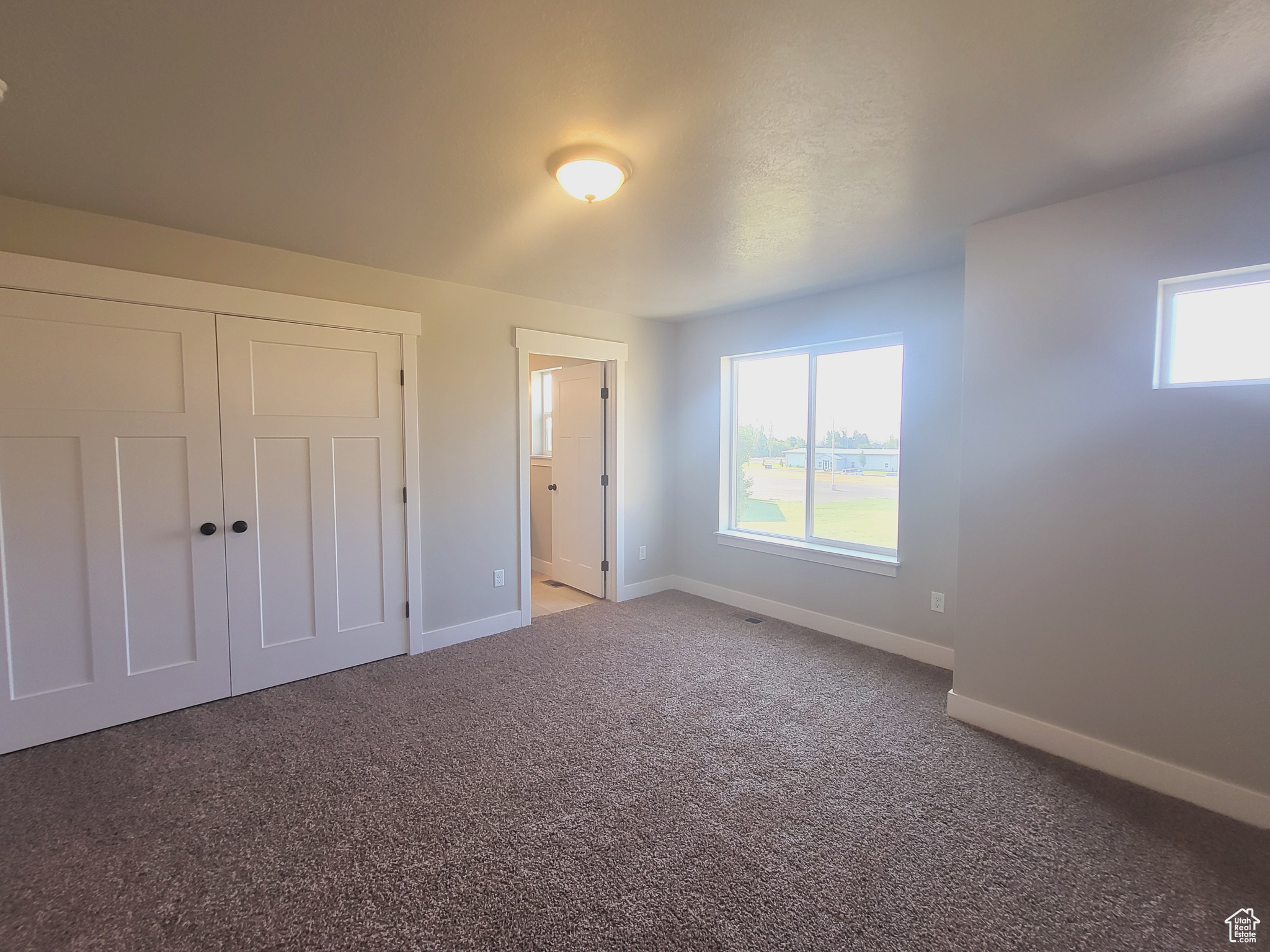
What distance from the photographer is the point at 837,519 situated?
402 cm

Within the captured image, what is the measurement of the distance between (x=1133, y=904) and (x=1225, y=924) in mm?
215

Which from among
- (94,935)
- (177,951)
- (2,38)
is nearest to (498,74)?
(2,38)

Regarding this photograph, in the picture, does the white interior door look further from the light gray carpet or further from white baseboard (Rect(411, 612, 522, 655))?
the light gray carpet

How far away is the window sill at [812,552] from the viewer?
362cm

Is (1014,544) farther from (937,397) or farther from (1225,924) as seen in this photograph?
(1225,924)

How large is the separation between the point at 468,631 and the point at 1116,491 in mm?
3708

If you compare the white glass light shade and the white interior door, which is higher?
the white glass light shade

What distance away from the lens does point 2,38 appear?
54.7 inches

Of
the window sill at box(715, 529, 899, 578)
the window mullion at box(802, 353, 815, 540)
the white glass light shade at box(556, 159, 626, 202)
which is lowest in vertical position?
the window sill at box(715, 529, 899, 578)

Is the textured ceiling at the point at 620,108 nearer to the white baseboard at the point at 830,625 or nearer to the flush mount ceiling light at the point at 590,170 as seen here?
the flush mount ceiling light at the point at 590,170

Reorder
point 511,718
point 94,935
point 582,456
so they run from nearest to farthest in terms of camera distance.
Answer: point 94,935 < point 511,718 < point 582,456

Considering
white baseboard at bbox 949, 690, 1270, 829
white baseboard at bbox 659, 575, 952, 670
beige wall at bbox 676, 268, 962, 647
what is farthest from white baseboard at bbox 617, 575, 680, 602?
white baseboard at bbox 949, 690, 1270, 829

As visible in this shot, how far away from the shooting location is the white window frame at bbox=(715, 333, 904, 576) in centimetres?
370

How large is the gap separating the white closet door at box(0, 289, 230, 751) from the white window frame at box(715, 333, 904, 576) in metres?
3.51
